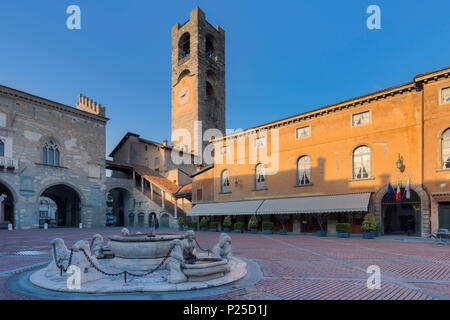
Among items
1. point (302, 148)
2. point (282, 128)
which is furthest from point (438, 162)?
point (282, 128)

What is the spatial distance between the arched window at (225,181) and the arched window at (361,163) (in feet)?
39.6

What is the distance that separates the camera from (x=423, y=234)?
55.2 feet

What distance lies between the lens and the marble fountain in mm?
6293

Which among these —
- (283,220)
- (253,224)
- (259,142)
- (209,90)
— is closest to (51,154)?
(259,142)

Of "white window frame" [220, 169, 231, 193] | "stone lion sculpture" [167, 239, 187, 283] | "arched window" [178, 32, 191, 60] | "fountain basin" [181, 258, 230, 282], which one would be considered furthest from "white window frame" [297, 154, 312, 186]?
"arched window" [178, 32, 191, 60]

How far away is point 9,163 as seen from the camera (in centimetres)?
2683

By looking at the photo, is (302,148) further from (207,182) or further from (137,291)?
(137,291)

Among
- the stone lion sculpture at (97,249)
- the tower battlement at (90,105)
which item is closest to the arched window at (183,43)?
the tower battlement at (90,105)

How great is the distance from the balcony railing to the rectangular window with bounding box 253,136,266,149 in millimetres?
23756

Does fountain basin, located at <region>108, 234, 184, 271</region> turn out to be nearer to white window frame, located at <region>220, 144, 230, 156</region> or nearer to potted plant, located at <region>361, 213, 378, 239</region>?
potted plant, located at <region>361, 213, 378, 239</region>

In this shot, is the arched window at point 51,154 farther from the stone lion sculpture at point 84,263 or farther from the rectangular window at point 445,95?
the rectangular window at point 445,95

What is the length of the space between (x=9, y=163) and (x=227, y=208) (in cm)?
2180

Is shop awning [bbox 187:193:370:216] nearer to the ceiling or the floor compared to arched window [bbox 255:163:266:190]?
nearer to the floor

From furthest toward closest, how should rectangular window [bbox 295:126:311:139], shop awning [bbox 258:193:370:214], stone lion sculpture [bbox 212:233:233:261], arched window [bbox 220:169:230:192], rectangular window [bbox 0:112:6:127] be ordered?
arched window [bbox 220:169:230:192]
rectangular window [bbox 0:112:6:127]
rectangular window [bbox 295:126:311:139]
shop awning [bbox 258:193:370:214]
stone lion sculpture [bbox 212:233:233:261]
